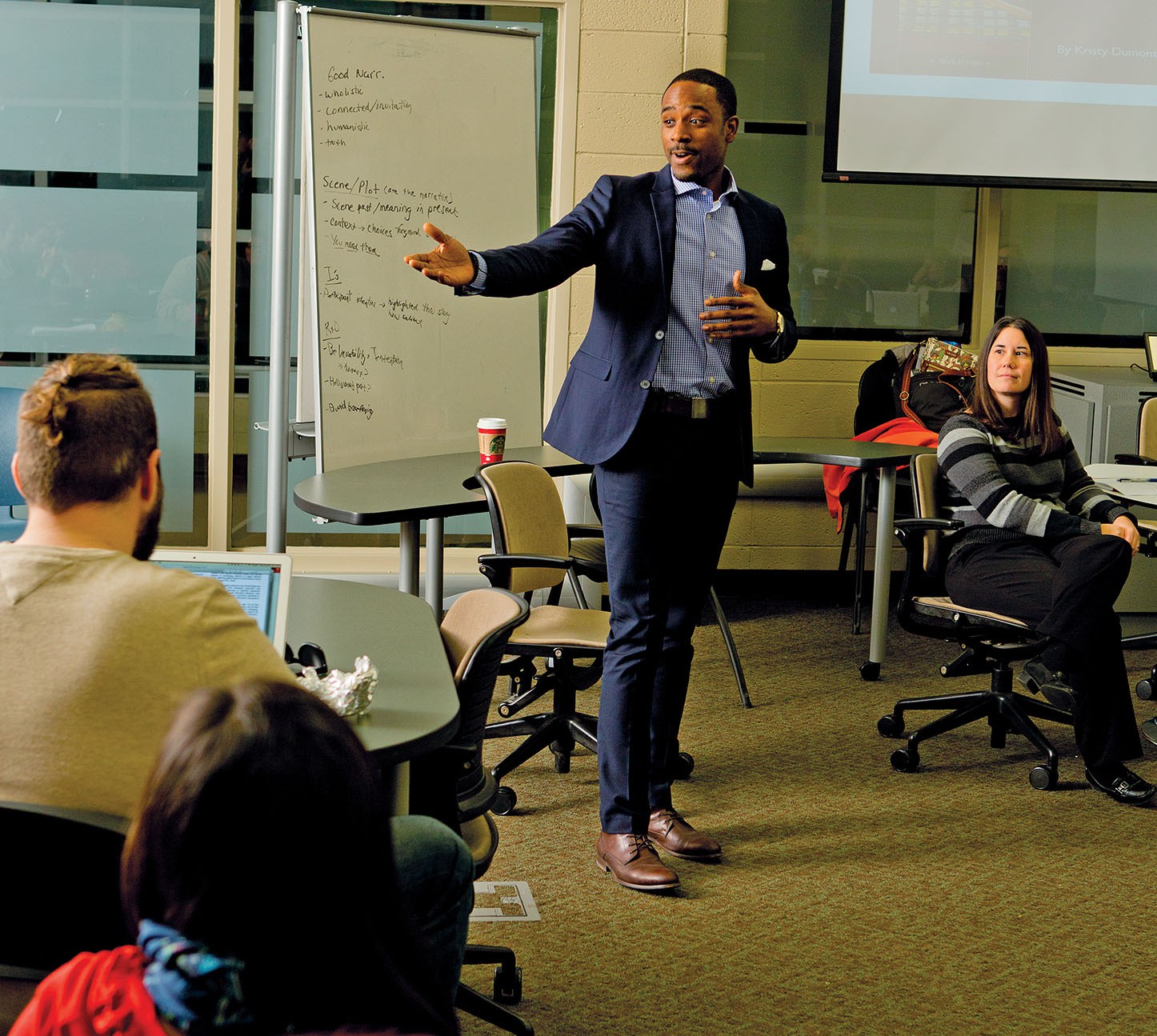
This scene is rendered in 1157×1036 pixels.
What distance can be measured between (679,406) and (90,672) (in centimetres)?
158

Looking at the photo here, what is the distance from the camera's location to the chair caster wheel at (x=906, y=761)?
344 centimetres

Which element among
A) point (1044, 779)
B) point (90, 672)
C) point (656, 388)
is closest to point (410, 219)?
point (656, 388)

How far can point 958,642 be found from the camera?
3469 mm

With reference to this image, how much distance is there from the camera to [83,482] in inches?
53.9

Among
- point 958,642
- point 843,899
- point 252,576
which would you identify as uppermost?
point 252,576

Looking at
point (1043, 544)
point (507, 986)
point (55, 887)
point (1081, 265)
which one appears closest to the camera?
point (55, 887)

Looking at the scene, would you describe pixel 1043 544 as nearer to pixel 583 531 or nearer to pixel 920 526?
pixel 920 526

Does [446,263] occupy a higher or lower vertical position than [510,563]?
higher

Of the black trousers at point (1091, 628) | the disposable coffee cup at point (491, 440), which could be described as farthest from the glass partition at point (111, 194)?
the black trousers at point (1091, 628)

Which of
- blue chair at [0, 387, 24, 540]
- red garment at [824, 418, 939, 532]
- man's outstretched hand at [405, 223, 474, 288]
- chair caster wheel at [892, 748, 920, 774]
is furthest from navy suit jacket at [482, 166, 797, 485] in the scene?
red garment at [824, 418, 939, 532]

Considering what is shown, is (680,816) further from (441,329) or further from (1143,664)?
(1143,664)

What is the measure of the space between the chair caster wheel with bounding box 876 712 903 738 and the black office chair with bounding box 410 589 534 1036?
1740 mm

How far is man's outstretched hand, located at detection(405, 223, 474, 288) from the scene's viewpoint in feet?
7.68

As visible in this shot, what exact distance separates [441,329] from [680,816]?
73.7 inches
